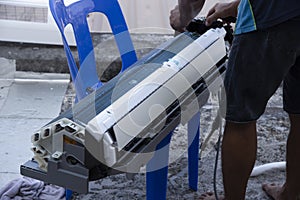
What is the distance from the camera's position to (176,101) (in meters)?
1.75

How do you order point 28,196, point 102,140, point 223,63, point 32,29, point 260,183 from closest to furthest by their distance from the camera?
point 102,140, point 223,63, point 28,196, point 260,183, point 32,29

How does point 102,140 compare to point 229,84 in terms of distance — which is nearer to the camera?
point 102,140

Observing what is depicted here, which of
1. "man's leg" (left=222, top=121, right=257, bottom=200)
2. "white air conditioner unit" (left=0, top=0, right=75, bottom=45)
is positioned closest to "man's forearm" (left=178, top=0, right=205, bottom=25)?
"man's leg" (left=222, top=121, right=257, bottom=200)

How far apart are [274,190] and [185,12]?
1.01 m

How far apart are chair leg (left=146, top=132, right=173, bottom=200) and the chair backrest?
0.51m

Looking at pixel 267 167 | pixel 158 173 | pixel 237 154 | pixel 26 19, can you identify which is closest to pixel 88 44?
pixel 158 173

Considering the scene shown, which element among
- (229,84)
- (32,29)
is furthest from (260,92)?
(32,29)

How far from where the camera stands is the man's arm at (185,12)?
6.26 ft

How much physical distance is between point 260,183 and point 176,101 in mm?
992

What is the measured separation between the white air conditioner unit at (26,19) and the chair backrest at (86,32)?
3.40ft

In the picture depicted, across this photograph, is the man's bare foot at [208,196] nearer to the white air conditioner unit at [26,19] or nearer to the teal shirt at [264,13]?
the teal shirt at [264,13]

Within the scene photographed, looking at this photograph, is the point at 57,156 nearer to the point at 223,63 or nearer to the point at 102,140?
the point at 102,140

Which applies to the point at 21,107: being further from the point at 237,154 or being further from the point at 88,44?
the point at 237,154

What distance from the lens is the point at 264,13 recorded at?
65.9 inches
